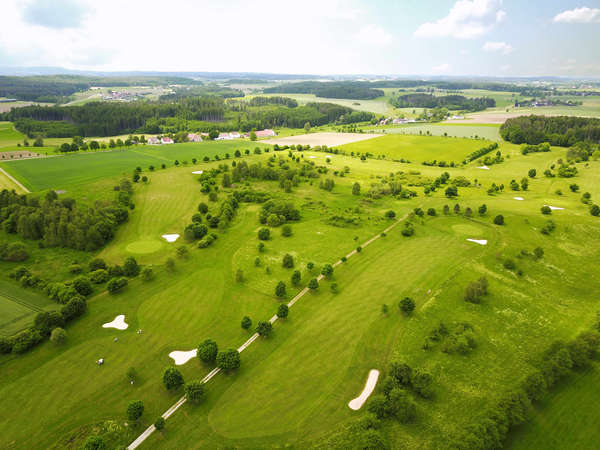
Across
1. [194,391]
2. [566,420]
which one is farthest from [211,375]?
[566,420]

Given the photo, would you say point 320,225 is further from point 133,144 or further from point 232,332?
point 133,144

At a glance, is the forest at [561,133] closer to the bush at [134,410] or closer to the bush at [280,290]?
the bush at [280,290]

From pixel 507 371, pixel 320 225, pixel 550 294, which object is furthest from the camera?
pixel 320 225

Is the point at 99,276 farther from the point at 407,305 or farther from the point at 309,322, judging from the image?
the point at 407,305

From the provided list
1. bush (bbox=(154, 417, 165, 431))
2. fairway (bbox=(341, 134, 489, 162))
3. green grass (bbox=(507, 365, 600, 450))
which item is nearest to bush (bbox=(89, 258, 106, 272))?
bush (bbox=(154, 417, 165, 431))

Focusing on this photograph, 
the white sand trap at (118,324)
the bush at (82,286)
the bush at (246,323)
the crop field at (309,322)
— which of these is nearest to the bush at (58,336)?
the crop field at (309,322)

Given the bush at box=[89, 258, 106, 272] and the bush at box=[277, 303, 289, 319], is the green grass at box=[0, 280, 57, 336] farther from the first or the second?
the bush at box=[277, 303, 289, 319]

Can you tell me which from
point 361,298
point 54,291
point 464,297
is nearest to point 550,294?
point 464,297
